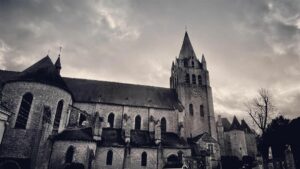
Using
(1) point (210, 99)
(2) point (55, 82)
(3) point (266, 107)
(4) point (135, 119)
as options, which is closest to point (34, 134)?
(2) point (55, 82)

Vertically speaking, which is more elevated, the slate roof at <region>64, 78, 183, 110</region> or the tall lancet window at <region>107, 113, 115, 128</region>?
the slate roof at <region>64, 78, 183, 110</region>

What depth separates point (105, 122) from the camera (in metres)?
30.4

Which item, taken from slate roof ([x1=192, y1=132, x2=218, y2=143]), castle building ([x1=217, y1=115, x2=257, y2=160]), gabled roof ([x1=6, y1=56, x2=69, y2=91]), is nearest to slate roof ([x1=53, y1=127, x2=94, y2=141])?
gabled roof ([x1=6, y1=56, x2=69, y2=91])

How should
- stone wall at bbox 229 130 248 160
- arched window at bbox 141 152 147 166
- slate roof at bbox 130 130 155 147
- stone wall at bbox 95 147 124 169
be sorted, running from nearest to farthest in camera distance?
stone wall at bbox 95 147 124 169 → arched window at bbox 141 152 147 166 → slate roof at bbox 130 130 155 147 → stone wall at bbox 229 130 248 160

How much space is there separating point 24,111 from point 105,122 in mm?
10245

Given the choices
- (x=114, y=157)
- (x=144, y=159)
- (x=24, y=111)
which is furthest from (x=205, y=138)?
(x=24, y=111)

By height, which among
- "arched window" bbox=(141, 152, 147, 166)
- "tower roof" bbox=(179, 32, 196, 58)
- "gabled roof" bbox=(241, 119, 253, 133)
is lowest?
"arched window" bbox=(141, 152, 147, 166)

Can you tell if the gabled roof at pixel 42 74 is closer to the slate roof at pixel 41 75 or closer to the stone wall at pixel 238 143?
the slate roof at pixel 41 75

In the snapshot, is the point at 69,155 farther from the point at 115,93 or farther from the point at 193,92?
the point at 193,92

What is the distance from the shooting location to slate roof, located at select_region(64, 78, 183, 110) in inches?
1267

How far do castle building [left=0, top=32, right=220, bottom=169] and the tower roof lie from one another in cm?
123

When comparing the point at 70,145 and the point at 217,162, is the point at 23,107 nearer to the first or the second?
the point at 70,145

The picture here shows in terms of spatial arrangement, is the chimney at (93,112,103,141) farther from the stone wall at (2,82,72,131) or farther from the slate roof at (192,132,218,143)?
the slate roof at (192,132,218,143)

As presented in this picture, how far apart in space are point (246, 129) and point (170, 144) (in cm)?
2382
